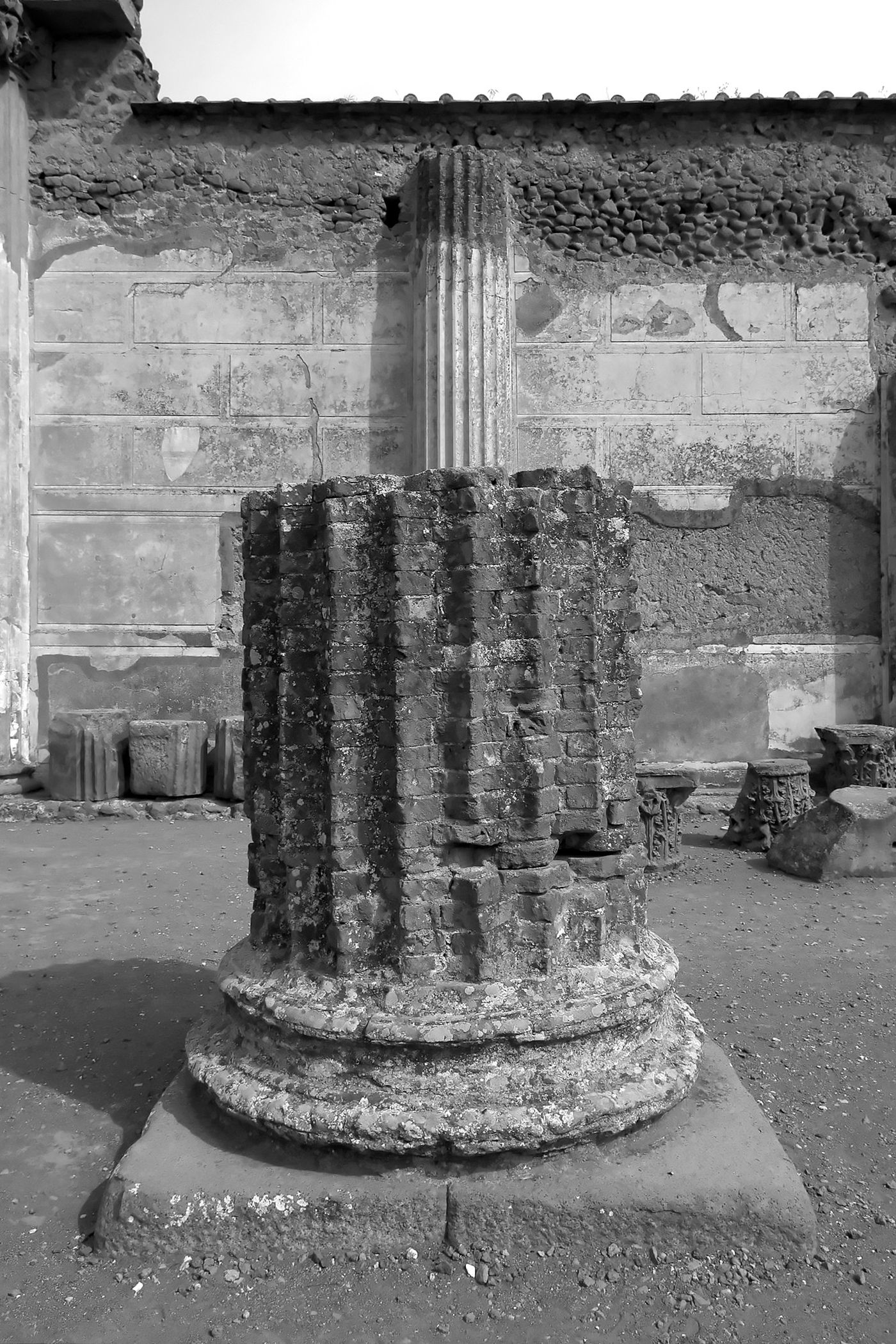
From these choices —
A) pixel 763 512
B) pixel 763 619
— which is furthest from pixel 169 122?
pixel 763 619

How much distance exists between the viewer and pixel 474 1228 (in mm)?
2137

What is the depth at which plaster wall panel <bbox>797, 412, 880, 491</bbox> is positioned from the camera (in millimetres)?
8367

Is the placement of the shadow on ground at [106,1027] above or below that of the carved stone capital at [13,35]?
below

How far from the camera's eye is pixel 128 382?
8477mm

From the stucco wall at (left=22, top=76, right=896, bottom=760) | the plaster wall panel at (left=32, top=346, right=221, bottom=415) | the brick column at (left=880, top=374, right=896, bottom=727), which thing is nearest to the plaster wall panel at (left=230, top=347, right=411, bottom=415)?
the stucco wall at (left=22, top=76, right=896, bottom=760)

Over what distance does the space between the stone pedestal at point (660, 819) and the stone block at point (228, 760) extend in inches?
129

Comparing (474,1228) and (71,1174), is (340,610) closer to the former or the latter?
(474,1228)

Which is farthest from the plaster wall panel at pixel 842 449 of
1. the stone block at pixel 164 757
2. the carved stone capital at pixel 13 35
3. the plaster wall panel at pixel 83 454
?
the carved stone capital at pixel 13 35

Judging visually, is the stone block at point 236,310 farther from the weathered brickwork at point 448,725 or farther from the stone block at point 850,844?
the weathered brickwork at point 448,725

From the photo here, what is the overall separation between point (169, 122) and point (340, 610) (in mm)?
7959

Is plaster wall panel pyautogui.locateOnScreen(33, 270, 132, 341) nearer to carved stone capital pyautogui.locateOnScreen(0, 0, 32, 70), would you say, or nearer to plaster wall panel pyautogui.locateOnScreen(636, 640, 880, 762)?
carved stone capital pyautogui.locateOnScreen(0, 0, 32, 70)

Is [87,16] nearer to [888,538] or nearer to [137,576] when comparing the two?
[137,576]

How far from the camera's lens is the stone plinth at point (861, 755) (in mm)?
7082

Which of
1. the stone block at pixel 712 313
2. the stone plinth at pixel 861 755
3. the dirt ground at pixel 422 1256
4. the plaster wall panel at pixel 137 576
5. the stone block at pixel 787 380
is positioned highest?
the stone block at pixel 712 313
